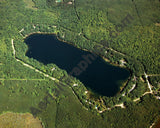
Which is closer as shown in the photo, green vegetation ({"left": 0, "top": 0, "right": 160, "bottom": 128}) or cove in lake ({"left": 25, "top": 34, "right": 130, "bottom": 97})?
green vegetation ({"left": 0, "top": 0, "right": 160, "bottom": 128})

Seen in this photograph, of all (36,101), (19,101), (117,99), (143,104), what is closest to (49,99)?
(36,101)

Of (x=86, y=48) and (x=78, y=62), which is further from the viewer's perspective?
(x=86, y=48)

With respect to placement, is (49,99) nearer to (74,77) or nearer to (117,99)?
(74,77)

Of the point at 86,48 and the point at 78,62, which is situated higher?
the point at 86,48

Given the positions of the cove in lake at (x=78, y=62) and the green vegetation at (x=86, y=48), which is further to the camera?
the cove in lake at (x=78, y=62)
